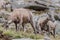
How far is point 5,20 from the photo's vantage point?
210 inches

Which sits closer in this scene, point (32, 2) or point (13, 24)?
point (13, 24)

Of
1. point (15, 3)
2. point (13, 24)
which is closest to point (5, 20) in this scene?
point (13, 24)

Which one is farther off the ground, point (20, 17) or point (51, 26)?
point (20, 17)

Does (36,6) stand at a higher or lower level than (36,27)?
higher

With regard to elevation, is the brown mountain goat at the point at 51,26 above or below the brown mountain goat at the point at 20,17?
below

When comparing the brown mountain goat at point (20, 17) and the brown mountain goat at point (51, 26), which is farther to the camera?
the brown mountain goat at point (51, 26)

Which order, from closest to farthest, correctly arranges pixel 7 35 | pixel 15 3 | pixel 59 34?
pixel 7 35
pixel 59 34
pixel 15 3

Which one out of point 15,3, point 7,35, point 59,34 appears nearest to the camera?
point 7,35

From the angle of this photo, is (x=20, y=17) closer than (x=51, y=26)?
Yes

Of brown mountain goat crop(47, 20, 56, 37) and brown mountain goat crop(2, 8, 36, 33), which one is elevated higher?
brown mountain goat crop(2, 8, 36, 33)

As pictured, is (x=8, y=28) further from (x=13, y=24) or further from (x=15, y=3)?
(x=15, y=3)

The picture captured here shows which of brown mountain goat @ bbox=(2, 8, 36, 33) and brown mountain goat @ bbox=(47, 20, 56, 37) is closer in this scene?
brown mountain goat @ bbox=(2, 8, 36, 33)

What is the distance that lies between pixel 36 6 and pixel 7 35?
4.17 feet

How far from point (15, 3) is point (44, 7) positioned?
28.0 inches
